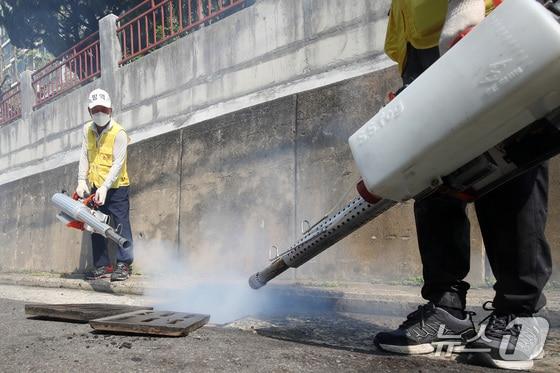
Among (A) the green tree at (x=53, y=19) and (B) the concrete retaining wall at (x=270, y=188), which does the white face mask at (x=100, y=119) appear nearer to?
(B) the concrete retaining wall at (x=270, y=188)

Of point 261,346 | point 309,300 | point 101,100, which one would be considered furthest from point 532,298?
point 101,100

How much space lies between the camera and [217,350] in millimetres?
1594

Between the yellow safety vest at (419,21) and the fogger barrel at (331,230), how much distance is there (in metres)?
0.58

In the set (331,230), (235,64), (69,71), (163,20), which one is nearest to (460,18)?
(331,230)

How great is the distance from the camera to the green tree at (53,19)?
34.2 ft

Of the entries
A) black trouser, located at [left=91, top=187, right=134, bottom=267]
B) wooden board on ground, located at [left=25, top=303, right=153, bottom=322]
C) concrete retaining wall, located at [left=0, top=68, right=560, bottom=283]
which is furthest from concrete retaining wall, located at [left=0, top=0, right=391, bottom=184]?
wooden board on ground, located at [left=25, top=303, right=153, bottom=322]

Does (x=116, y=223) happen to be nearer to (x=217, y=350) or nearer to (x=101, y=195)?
(x=101, y=195)

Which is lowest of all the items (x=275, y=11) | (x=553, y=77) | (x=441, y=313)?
(x=441, y=313)

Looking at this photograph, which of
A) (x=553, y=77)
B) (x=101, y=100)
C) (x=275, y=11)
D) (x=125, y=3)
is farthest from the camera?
(x=125, y=3)

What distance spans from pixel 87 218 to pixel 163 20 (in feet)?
10.6

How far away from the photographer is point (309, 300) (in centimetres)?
277

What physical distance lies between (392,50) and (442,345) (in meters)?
1.16

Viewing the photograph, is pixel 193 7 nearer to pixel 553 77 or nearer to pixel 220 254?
pixel 220 254

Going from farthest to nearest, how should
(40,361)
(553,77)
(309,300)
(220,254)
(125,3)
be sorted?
1. (125,3)
2. (220,254)
3. (309,300)
4. (40,361)
5. (553,77)
